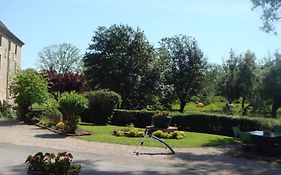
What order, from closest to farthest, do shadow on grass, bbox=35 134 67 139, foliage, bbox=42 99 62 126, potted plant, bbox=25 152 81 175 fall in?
potted plant, bbox=25 152 81 175 < shadow on grass, bbox=35 134 67 139 < foliage, bbox=42 99 62 126

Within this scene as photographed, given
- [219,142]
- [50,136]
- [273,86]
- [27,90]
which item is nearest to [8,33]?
[27,90]

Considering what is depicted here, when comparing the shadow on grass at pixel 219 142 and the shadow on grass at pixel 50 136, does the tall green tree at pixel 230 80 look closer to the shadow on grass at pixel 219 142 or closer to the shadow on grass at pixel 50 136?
the shadow on grass at pixel 219 142

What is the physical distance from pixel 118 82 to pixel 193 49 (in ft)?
53.7

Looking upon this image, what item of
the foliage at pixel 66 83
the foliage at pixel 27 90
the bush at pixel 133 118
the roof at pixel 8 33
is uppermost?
the roof at pixel 8 33

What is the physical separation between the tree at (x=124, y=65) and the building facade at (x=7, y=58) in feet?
24.9

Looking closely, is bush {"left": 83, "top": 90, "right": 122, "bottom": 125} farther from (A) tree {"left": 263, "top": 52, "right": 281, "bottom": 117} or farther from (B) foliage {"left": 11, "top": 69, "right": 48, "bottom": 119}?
(A) tree {"left": 263, "top": 52, "right": 281, "bottom": 117}

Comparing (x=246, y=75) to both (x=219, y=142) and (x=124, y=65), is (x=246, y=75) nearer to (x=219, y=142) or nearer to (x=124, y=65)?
(x=124, y=65)

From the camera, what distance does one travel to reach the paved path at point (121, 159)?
44.0 ft

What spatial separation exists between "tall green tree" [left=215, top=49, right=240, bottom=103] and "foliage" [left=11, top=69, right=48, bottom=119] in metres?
27.4

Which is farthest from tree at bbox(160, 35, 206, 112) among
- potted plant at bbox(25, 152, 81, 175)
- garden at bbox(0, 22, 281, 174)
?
potted plant at bbox(25, 152, 81, 175)

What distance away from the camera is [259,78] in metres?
44.2

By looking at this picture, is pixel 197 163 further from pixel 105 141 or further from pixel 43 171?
pixel 43 171

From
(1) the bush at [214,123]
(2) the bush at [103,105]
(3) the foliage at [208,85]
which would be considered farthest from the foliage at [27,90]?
(3) the foliage at [208,85]

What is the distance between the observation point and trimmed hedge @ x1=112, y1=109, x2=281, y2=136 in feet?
83.1
